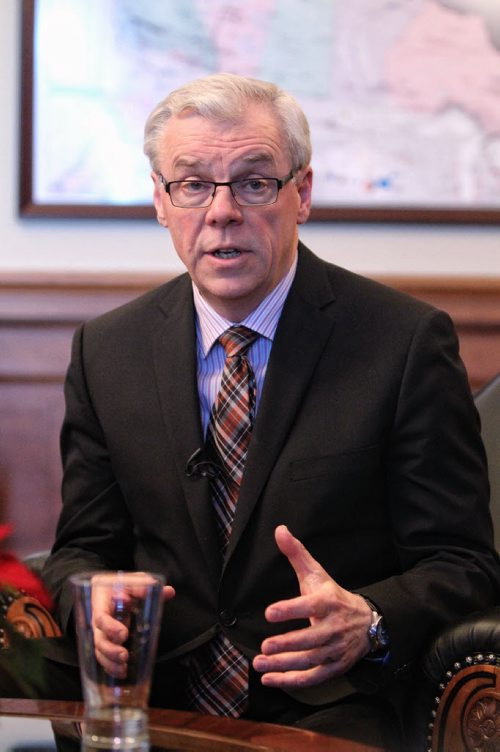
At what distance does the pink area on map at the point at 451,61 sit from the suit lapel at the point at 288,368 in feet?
3.82

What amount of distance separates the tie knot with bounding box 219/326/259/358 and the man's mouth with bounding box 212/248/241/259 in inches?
5.4

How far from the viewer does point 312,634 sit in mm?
1765

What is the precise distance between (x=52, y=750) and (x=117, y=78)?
7.35 feet

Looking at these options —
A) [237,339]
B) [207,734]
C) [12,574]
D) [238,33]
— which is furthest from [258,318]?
[238,33]

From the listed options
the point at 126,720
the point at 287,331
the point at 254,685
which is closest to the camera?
the point at 126,720

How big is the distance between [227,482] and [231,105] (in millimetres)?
663

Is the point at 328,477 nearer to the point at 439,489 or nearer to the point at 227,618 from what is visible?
the point at 439,489

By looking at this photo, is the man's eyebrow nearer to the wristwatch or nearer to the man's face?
the man's face

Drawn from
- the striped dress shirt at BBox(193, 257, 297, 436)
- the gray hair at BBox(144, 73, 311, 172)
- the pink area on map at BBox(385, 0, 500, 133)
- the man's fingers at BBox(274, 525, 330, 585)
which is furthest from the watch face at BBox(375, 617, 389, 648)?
the pink area on map at BBox(385, 0, 500, 133)

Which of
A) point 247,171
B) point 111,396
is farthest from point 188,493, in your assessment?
point 247,171

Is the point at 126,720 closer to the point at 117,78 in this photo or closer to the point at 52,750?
the point at 52,750

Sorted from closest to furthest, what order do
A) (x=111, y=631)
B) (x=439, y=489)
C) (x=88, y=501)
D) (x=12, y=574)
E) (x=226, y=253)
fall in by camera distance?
(x=12, y=574)
(x=111, y=631)
(x=439, y=489)
(x=226, y=253)
(x=88, y=501)

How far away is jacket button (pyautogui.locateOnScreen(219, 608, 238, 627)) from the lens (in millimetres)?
2029

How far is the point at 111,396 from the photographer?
224 cm
